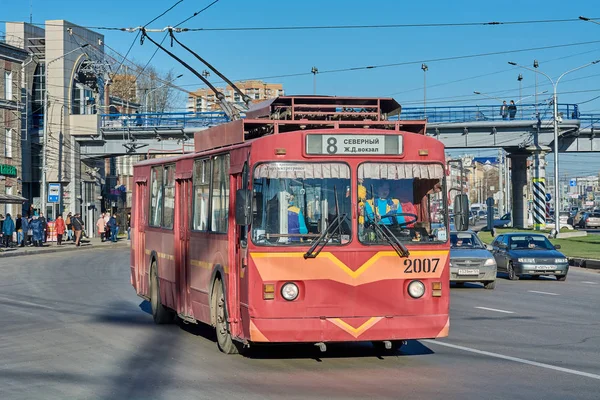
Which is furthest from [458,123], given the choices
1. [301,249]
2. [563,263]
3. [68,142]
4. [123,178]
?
[301,249]

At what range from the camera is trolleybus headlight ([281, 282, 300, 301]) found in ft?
34.9

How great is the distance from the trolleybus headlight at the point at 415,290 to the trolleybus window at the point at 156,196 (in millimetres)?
5882

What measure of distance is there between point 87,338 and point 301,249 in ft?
15.8

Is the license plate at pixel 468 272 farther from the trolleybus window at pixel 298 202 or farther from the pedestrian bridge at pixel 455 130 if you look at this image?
the pedestrian bridge at pixel 455 130

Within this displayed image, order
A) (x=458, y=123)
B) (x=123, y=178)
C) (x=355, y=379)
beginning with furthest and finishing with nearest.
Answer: (x=123, y=178)
(x=458, y=123)
(x=355, y=379)

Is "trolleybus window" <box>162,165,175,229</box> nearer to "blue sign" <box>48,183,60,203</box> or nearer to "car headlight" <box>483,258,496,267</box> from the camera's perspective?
"car headlight" <box>483,258,496,267</box>

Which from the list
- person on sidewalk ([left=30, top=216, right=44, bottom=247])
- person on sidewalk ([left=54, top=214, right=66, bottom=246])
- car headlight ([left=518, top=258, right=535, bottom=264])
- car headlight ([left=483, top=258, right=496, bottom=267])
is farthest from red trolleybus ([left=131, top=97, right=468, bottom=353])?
person on sidewalk ([left=54, top=214, right=66, bottom=246])

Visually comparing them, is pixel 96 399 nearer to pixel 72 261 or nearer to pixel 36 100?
pixel 72 261

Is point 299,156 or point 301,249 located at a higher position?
point 299,156

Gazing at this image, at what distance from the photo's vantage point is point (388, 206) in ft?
35.9

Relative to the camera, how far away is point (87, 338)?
46.2 feet

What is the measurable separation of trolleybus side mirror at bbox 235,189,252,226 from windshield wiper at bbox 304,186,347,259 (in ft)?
2.43

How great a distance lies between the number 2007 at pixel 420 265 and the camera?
10914mm

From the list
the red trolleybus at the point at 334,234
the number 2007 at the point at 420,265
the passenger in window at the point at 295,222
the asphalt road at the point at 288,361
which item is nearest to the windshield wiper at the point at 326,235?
the red trolleybus at the point at 334,234
